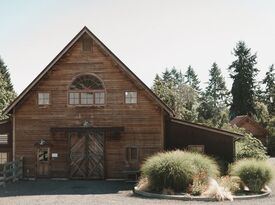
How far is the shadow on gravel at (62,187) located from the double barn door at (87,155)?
1116 millimetres

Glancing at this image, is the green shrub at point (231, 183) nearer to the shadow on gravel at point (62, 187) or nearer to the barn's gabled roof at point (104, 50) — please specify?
the shadow on gravel at point (62, 187)

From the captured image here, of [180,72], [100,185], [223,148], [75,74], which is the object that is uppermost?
[180,72]

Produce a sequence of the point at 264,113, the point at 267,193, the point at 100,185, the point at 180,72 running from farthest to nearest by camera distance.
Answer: the point at 180,72, the point at 264,113, the point at 100,185, the point at 267,193

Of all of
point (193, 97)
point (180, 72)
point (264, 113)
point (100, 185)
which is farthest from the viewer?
point (180, 72)

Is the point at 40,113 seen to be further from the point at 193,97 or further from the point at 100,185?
the point at 193,97

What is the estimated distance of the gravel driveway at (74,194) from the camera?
18984 millimetres

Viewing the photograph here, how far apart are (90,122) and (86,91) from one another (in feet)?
6.38

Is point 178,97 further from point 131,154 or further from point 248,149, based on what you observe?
point 131,154

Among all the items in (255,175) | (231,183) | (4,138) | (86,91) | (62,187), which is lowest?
(62,187)

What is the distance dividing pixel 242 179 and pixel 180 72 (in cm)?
11317

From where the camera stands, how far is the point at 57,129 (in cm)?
2847

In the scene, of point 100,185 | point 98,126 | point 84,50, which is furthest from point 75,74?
point 100,185

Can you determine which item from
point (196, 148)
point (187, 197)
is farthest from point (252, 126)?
point (187, 197)

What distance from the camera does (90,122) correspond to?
94.3 ft
